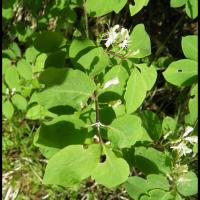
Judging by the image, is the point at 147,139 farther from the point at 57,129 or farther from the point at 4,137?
the point at 4,137

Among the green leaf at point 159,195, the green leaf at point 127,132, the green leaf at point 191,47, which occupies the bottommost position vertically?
the green leaf at point 159,195

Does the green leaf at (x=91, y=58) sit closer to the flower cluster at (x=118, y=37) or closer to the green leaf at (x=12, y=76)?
the flower cluster at (x=118, y=37)

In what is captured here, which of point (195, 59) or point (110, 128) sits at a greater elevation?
point (195, 59)

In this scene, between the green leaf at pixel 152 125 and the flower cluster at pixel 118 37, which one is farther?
the green leaf at pixel 152 125

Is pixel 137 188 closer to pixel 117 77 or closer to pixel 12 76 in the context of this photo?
pixel 117 77

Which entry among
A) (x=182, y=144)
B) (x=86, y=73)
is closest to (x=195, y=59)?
(x=182, y=144)

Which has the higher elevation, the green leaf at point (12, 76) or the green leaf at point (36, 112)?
the green leaf at point (12, 76)

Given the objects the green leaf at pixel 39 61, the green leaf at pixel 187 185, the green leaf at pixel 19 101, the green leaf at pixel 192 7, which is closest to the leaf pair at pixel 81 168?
the green leaf at pixel 187 185

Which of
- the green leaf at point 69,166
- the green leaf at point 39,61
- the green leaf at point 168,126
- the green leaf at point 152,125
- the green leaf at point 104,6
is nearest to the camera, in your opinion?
the green leaf at point 69,166
